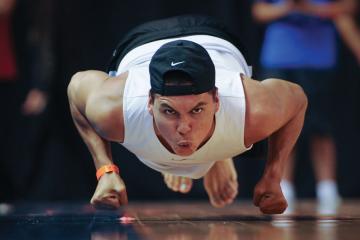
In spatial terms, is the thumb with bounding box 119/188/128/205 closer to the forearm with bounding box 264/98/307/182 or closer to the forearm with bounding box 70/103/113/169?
the forearm with bounding box 70/103/113/169

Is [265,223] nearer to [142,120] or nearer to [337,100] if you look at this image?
[142,120]

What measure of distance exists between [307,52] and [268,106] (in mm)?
2121

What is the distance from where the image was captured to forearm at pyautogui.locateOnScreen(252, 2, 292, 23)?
510 cm

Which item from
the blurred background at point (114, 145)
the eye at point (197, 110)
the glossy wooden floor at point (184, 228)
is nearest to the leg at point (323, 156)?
the blurred background at point (114, 145)

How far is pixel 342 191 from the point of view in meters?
6.15

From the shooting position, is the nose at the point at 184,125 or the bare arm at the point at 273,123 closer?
the nose at the point at 184,125

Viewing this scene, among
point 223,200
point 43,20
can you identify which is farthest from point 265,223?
point 43,20

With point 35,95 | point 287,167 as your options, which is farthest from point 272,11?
point 35,95

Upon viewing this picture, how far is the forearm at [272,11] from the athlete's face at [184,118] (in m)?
2.16

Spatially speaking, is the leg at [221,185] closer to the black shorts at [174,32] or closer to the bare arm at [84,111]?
Result: the black shorts at [174,32]

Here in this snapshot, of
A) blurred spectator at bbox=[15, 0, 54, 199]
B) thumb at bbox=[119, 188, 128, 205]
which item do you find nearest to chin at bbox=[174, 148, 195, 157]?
thumb at bbox=[119, 188, 128, 205]

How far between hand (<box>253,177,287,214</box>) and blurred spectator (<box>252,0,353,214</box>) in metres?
1.78

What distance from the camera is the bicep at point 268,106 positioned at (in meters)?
3.17

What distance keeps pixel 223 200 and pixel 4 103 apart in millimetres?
2510
